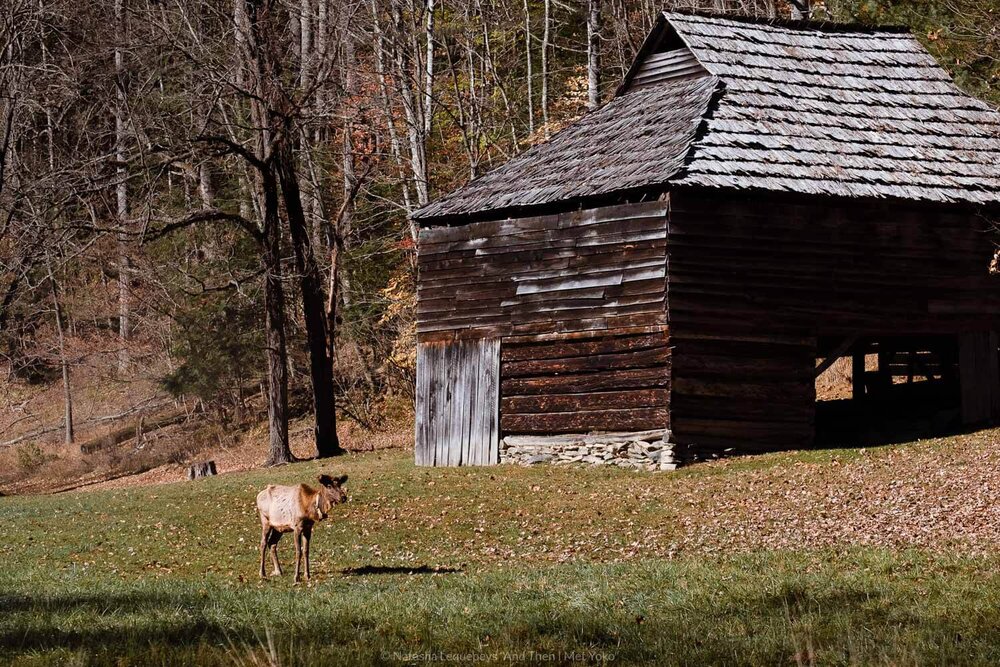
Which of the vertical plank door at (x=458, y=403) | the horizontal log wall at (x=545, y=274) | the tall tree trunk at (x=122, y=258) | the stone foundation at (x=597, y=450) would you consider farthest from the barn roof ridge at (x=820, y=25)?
the tall tree trunk at (x=122, y=258)

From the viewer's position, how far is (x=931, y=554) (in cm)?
1334

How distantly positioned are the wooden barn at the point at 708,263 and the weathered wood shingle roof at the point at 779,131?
63mm

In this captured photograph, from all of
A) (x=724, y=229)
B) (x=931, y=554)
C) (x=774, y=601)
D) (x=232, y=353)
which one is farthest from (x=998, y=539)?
(x=232, y=353)

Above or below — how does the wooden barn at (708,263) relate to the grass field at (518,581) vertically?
above

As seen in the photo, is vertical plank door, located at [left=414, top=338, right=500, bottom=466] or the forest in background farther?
the forest in background

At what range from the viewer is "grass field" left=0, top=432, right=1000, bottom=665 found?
28.2 feet

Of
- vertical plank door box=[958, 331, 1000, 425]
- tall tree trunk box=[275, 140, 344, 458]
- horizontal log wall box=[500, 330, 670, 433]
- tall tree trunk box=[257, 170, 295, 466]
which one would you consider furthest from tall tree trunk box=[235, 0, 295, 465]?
vertical plank door box=[958, 331, 1000, 425]

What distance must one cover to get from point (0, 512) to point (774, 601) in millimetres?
17868

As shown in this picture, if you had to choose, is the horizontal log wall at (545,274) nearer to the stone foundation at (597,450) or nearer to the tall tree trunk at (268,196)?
the stone foundation at (597,450)

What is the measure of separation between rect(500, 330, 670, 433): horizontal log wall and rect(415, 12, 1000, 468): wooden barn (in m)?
0.04

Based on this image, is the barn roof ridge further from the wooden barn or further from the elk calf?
the elk calf

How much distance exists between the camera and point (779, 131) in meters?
25.6

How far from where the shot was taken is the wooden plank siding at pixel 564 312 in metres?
24.1

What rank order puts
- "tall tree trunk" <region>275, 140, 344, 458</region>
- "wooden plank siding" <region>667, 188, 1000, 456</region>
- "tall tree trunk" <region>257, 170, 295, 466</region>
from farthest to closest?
1. "tall tree trunk" <region>275, 140, 344, 458</region>
2. "tall tree trunk" <region>257, 170, 295, 466</region>
3. "wooden plank siding" <region>667, 188, 1000, 456</region>
